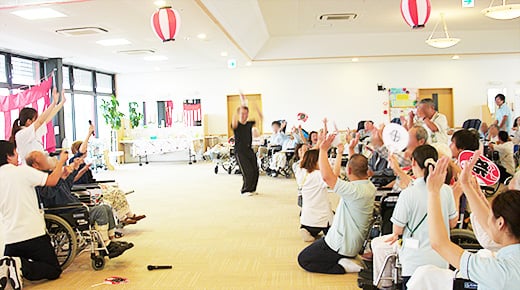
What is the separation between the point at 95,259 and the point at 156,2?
385 centimetres

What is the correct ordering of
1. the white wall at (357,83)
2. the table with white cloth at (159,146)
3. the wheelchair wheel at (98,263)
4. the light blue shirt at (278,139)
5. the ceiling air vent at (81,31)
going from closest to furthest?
the wheelchair wheel at (98,263)
the ceiling air vent at (81,31)
the light blue shirt at (278,139)
the table with white cloth at (159,146)
the white wall at (357,83)

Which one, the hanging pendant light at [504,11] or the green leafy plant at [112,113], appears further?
the green leafy plant at [112,113]

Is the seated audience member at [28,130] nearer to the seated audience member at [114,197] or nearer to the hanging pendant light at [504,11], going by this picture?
the seated audience member at [114,197]

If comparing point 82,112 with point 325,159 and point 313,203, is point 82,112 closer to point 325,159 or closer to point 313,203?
point 313,203

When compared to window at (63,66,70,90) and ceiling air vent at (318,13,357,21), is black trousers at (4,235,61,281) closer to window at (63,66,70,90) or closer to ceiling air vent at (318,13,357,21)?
ceiling air vent at (318,13,357,21)

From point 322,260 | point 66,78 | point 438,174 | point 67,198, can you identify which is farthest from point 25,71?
point 438,174

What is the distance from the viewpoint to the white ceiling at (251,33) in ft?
24.7

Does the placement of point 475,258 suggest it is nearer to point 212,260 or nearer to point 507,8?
point 212,260

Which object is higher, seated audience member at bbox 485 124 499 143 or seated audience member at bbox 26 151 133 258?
seated audience member at bbox 485 124 499 143

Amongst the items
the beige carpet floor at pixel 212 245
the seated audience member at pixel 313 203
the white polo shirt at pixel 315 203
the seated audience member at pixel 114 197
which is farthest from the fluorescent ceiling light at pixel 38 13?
the white polo shirt at pixel 315 203

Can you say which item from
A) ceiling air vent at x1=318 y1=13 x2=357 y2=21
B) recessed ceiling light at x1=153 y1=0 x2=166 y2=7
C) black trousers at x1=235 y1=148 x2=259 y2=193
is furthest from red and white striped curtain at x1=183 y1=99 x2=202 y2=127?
recessed ceiling light at x1=153 y1=0 x2=166 y2=7

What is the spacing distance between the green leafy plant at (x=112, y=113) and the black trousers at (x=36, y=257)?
34.9 feet

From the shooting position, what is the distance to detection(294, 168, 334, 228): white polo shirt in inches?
187

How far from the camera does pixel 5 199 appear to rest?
371cm
